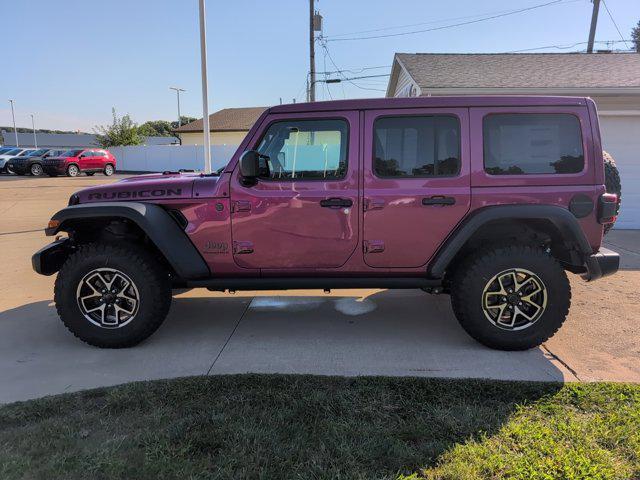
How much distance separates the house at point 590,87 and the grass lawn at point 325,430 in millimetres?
7615

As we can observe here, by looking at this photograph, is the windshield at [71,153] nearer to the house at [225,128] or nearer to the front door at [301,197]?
the house at [225,128]

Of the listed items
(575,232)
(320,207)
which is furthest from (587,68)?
(320,207)

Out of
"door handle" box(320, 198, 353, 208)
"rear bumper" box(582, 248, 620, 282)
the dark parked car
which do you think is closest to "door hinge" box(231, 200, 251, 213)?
"door handle" box(320, 198, 353, 208)

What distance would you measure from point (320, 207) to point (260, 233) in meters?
0.55

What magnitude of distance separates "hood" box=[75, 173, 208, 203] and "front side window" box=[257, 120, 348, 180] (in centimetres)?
70

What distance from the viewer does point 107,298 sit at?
4.00 metres

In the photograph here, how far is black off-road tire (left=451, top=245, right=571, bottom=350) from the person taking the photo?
12.5 feet

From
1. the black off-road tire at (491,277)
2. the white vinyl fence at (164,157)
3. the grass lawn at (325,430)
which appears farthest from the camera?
the white vinyl fence at (164,157)

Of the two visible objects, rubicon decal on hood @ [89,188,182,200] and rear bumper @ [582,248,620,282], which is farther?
rubicon decal on hood @ [89,188,182,200]

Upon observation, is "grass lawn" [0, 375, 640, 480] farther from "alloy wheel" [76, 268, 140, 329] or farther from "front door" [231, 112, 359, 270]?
"front door" [231, 112, 359, 270]

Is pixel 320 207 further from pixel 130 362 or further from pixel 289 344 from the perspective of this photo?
pixel 130 362

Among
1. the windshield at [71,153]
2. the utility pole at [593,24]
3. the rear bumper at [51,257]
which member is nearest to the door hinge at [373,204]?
the rear bumper at [51,257]

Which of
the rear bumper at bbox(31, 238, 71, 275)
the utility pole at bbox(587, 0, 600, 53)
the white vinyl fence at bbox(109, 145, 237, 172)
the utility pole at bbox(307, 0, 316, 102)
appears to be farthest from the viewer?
the white vinyl fence at bbox(109, 145, 237, 172)

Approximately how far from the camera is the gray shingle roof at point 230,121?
4012cm
